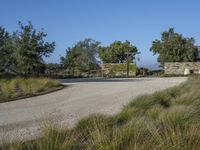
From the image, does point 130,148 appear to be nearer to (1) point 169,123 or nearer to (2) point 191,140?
(2) point 191,140

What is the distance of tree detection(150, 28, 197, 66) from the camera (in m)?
56.0

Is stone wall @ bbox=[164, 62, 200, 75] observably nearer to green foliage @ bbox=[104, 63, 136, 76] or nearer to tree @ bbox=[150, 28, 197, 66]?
green foliage @ bbox=[104, 63, 136, 76]

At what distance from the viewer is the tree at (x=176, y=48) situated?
2206 inches

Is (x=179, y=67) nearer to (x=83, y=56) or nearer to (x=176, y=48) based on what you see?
(x=176, y=48)

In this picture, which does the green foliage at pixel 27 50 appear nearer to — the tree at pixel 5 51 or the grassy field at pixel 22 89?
the tree at pixel 5 51

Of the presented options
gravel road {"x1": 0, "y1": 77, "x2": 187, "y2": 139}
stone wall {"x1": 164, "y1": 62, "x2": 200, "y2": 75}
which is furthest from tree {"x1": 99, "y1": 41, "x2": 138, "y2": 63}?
gravel road {"x1": 0, "y1": 77, "x2": 187, "y2": 139}

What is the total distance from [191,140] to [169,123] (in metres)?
1.53

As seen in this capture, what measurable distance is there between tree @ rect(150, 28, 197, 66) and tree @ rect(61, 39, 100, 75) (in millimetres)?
9235

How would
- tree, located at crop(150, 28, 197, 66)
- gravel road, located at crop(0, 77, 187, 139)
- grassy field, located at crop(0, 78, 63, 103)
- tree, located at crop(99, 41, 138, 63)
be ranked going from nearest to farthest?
gravel road, located at crop(0, 77, 187, 139), grassy field, located at crop(0, 78, 63, 103), tree, located at crop(150, 28, 197, 66), tree, located at crop(99, 41, 138, 63)

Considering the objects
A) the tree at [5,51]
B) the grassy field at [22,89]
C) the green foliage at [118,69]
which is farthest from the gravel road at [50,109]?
the green foliage at [118,69]

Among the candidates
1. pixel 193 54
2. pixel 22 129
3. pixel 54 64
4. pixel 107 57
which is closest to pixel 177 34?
pixel 193 54

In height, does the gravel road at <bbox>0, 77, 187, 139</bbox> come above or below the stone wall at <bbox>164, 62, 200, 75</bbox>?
below

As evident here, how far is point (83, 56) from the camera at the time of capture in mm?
62469

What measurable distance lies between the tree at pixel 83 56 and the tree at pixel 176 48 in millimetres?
9235
